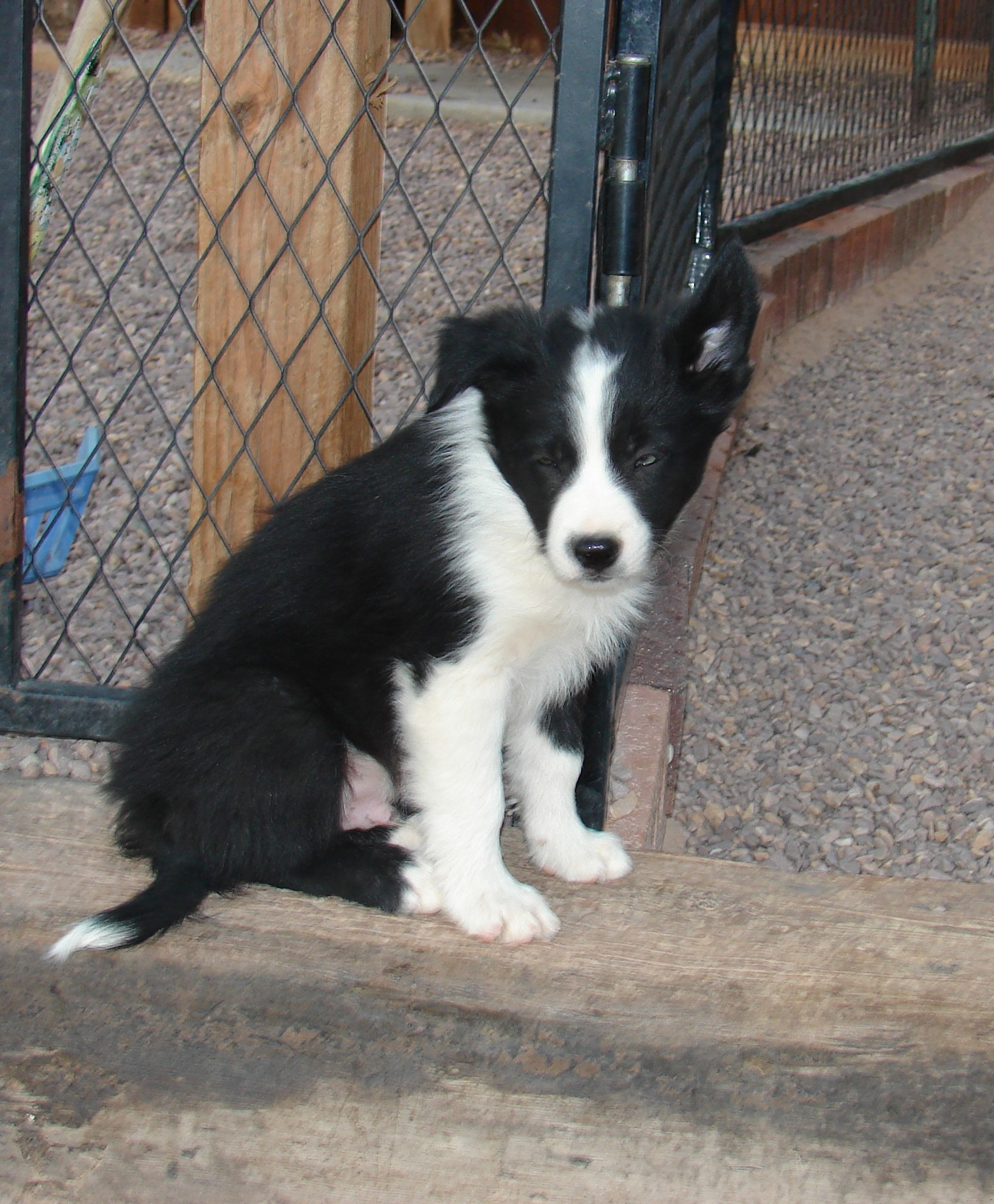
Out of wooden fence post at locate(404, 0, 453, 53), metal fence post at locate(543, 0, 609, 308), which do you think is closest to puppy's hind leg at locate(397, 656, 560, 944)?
metal fence post at locate(543, 0, 609, 308)

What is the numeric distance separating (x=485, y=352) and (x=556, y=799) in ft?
3.18

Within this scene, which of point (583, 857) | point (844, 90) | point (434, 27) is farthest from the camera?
point (434, 27)

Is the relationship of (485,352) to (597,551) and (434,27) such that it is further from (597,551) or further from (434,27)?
(434,27)

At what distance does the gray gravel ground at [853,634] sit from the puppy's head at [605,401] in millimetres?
1641

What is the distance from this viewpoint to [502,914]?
2.37 metres

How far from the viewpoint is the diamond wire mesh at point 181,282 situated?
10.6 feet

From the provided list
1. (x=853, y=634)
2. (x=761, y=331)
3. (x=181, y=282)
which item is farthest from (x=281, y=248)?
(x=181, y=282)

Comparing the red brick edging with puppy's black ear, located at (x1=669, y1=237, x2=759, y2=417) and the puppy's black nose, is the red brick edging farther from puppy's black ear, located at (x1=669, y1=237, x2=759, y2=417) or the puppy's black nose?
the puppy's black nose

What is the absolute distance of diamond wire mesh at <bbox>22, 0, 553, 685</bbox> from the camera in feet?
10.6

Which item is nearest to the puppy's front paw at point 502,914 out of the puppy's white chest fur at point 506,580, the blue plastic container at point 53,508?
the puppy's white chest fur at point 506,580

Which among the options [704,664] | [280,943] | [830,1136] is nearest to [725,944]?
[830,1136]

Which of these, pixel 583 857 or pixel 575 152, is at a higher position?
pixel 575 152

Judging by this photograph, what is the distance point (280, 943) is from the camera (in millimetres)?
2324

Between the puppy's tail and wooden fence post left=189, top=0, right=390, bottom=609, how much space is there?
49.2 inches
